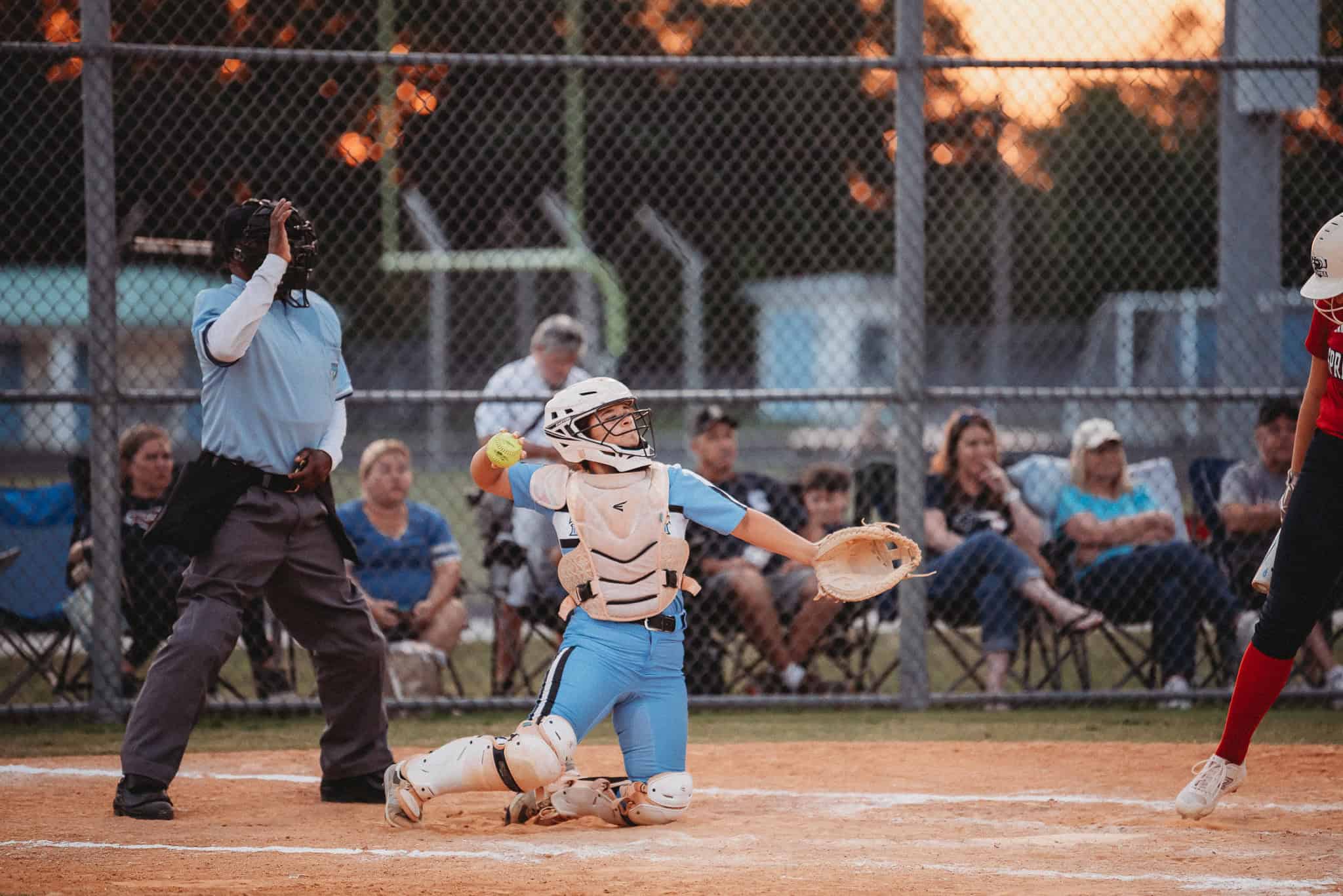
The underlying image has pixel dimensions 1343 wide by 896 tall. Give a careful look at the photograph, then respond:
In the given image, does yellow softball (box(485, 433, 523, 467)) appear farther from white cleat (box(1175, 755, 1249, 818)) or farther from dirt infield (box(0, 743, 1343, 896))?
white cleat (box(1175, 755, 1249, 818))

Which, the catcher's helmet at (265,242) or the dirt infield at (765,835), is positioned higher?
the catcher's helmet at (265,242)

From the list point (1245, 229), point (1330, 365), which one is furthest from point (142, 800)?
point (1245, 229)

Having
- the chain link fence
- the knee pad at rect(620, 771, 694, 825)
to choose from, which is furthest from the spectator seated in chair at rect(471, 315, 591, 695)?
the knee pad at rect(620, 771, 694, 825)

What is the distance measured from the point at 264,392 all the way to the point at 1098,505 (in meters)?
4.37

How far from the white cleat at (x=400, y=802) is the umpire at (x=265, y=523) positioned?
0.50 m

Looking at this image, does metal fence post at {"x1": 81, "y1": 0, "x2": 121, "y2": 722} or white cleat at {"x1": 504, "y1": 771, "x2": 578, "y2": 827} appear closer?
white cleat at {"x1": 504, "y1": 771, "x2": 578, "y2": 827}

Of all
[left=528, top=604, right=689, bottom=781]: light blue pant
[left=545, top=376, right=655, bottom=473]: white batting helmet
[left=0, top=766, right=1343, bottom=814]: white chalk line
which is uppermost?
[left=545, top=376, right=655, bottom=473]: white batting helmet

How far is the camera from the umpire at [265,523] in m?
4.71

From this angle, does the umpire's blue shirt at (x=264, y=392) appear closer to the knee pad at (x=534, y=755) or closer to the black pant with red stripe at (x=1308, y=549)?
the knee pad at (x=534, y=755)

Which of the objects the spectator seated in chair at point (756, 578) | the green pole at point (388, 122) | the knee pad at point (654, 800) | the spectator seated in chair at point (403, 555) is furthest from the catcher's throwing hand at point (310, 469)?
the green pole at point (388, 122)

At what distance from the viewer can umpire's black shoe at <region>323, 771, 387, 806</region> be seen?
5.07 metres

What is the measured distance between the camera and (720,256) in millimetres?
25859

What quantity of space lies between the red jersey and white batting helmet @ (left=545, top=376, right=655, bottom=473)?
6.66 feet

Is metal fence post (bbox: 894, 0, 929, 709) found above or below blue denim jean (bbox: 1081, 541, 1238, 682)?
above
